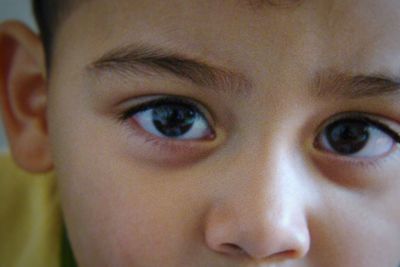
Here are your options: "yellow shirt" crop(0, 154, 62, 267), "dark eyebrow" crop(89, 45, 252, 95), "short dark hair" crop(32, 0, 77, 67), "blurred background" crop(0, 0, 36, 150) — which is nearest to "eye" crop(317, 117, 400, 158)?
"dark eyebrow" crop(89, 45, 252, 95)

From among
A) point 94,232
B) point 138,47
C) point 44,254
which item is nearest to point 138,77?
point 138,47

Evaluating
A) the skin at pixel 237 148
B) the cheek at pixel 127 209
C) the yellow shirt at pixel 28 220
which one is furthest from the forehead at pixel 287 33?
the yellow shirt at pixel 28 220

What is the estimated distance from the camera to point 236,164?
1.65ft

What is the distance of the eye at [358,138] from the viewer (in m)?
0.54

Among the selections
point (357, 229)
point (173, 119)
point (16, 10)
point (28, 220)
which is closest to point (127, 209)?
point (173, 119)

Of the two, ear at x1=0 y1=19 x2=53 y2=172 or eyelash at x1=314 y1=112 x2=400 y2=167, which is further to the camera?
ear at x1=0 y1=19 x2=53 y2=172

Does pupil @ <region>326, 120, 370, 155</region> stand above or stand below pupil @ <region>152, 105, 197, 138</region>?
above

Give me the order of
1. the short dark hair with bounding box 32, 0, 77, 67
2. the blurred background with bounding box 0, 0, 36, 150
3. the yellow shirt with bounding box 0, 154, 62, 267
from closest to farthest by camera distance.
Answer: the short dark hair with bounding box 32, 0, 77, 67
the yellow shirt with bounding box 0, 154, 62, 267
the blurred background with bounding box 0, 0, 36, 150

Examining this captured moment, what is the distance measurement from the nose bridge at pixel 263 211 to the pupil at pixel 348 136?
7cm

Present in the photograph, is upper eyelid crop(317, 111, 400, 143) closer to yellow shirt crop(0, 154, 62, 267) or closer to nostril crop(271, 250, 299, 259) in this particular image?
nostril crop(271, 250, 299, 259)

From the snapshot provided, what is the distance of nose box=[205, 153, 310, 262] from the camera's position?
1.57 ft

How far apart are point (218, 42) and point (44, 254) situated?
1.53ft

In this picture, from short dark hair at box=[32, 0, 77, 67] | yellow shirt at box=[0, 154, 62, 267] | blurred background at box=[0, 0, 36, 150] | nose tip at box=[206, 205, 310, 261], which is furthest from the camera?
blurred background at box=[0, 0, 36, 150]

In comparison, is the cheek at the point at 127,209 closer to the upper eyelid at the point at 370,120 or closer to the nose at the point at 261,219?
the nose at the point at 261,219
